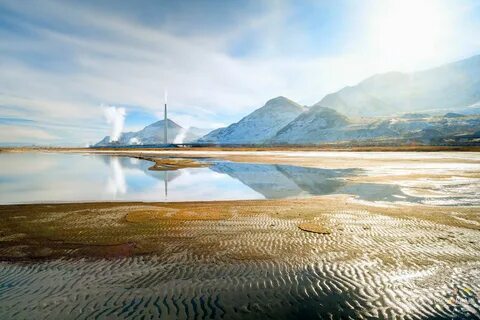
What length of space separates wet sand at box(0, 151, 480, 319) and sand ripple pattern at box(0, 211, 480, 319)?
45 millimetres

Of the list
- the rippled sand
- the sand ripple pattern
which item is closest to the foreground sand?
the rippled sand

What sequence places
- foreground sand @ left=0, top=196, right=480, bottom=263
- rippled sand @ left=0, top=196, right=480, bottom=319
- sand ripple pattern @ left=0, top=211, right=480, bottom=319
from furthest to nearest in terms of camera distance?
foreground sand @ left=0, top=196, right=480, bottom=263, rippled sand @ left=0, top=196, right=480, bottom=319, sand ripple pattern @ left=0, top=211, right=480, bottom=319

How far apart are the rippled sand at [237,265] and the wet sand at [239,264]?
50 millimetres

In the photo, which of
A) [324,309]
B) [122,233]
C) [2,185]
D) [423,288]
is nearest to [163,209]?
[122,233]

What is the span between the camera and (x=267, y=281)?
10.9m

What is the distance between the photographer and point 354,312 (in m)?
8.91

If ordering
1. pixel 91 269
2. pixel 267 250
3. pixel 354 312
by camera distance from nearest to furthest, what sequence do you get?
pixel 354 312 → pixel 91 269 → pixel 267 250

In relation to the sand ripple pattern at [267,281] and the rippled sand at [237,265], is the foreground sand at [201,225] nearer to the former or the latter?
the rippled sand at [237,265]

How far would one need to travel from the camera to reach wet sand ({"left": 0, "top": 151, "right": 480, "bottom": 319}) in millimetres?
9203

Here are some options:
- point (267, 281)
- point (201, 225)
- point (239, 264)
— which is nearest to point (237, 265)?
point (239, 264)

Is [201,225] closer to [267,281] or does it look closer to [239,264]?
[239,264]

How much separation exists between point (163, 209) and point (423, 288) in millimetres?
17377

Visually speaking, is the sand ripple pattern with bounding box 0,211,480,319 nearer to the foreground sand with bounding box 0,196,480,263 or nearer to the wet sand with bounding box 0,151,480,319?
the wet sand with bounding box 0,151,480,319

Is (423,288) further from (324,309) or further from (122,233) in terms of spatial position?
(122,233)
